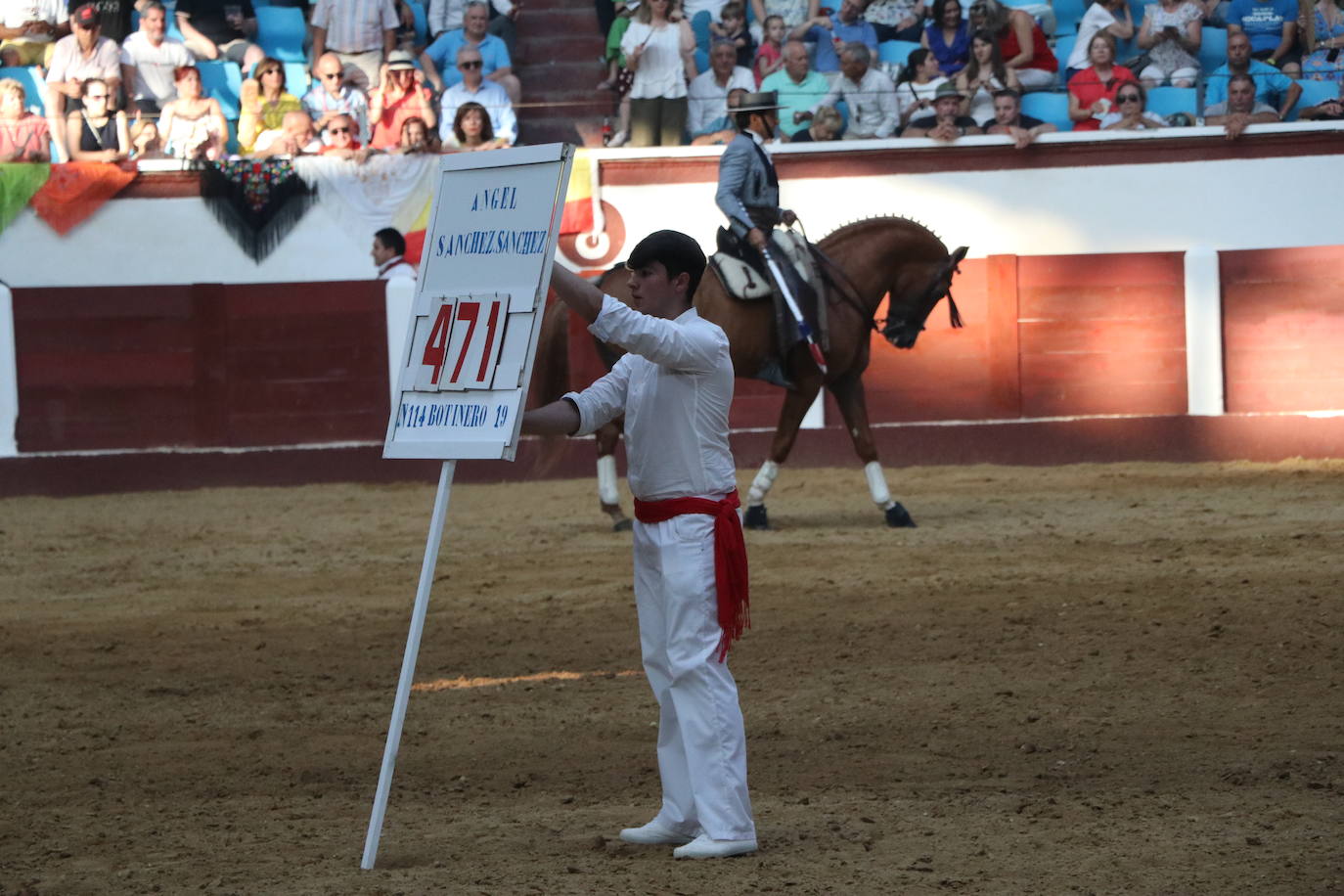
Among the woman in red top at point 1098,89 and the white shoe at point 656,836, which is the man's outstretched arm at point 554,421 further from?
the woman in red top at point 1098,89

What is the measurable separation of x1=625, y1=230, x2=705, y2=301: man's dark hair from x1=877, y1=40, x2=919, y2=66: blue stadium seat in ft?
33.8

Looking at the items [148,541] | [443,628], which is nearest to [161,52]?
[148,541]

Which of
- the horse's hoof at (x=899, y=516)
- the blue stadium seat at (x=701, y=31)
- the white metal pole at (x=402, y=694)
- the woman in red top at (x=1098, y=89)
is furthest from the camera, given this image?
the blue stadium seat at (x=701, y=31)

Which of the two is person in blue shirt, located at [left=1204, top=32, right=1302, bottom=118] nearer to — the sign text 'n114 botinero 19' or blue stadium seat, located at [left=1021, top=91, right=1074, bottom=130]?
blue stadium seat, located at [left=1021, top=91, right=1074, bottom=130]

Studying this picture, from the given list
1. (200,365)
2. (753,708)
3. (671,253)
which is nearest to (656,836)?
(671,253)

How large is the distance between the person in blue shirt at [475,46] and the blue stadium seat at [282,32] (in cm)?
103

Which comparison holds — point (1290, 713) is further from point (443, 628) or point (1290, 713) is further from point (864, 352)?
point (864, 352)

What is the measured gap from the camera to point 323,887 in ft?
12.1

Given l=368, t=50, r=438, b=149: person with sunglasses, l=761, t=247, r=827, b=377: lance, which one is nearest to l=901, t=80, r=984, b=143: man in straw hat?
l=368, t=50, r=438, b=149: person with sunglasses

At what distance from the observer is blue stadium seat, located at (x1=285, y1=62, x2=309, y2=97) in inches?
546

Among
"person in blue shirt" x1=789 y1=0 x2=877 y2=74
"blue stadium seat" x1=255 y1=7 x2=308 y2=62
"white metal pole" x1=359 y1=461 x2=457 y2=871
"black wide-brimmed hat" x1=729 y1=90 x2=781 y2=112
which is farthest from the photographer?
"blue stadium seat" x1=255 y1=7 x2=308 y2=62

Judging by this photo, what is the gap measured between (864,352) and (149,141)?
5885 mm

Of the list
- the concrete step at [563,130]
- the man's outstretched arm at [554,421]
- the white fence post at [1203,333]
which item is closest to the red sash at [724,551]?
the man's outstretched arm at [554,421]

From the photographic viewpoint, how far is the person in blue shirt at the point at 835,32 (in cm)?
1350
